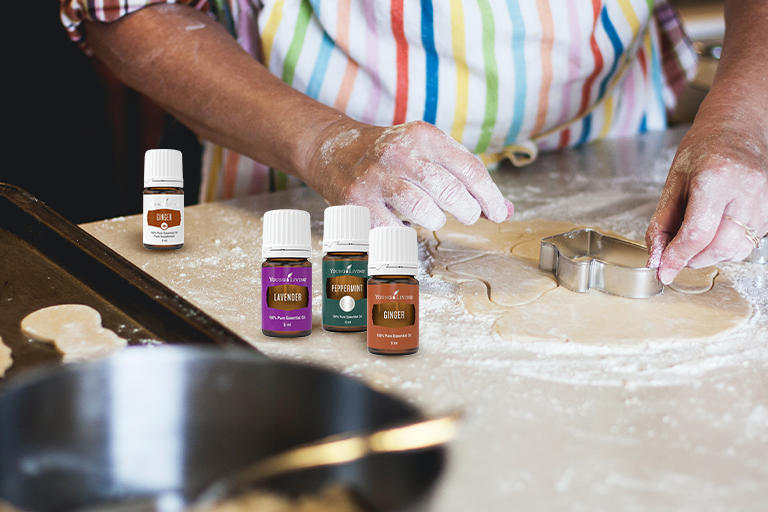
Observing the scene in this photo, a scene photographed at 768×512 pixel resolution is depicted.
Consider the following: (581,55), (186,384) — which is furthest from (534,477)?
(581,55)

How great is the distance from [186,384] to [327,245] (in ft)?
1.07

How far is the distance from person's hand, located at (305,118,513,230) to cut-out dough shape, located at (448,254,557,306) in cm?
8

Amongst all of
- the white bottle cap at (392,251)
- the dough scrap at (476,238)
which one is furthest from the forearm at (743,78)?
the white bottle cap at (392,251)

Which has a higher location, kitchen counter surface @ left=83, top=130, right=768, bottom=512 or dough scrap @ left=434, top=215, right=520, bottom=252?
kitchen counter surface @ left=83, top=130, right=768, bottom=512

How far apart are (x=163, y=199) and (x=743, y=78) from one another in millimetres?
1000

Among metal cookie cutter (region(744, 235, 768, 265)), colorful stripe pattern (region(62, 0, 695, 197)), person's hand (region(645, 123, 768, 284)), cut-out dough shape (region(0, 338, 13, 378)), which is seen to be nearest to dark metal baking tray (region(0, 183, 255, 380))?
cut-out dough shape (region(0, 338, 13, 378))

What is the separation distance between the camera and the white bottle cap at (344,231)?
0.75 metres

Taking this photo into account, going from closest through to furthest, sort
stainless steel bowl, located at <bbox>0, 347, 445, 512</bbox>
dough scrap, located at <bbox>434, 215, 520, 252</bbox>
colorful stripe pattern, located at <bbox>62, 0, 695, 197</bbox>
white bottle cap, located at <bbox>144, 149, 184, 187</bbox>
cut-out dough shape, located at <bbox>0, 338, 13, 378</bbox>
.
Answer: stainless steel bowl, located at <bbox>0, 347, 445, 512</bbox>
cut-out dough shape, located at <bbox>0, 338, 13, 378</bbox>
white bottle cap, located at <bbox>144, 149, 184, 187</bbox>
dough scrap, located at <bbox>434, 215, 520, 252</bbox>
colorful stripe pattern, located at <bbox>62, 0, 695, 197</bbox>

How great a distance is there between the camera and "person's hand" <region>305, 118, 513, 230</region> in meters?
0.92

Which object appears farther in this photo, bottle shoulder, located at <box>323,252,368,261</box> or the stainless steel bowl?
bottle shoulder, located at <box>323,252,368,261</box>

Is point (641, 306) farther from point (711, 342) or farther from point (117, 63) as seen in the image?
point (117, 63)

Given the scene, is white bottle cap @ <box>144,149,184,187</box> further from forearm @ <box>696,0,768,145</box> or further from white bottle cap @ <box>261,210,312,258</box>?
forearm @ <box>696,0,768,145</box>

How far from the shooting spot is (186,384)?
1.50ft

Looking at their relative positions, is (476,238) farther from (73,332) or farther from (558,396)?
(73,332)
